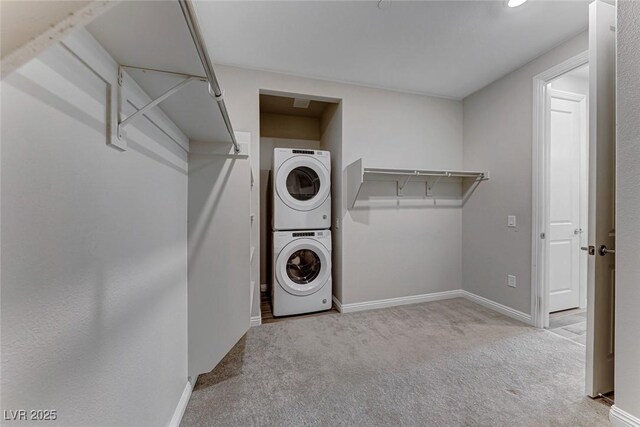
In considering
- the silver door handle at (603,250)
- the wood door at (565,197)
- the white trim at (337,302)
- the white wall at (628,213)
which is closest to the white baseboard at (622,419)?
the white wall at (628,213)

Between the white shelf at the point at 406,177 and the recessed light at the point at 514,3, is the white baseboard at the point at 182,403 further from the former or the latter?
the recessed light at the point at 514,3

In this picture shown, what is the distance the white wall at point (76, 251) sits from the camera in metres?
0.47

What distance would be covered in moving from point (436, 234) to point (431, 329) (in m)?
1.19

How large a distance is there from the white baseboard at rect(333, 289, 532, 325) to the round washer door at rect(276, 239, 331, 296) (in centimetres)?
37

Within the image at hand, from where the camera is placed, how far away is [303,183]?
286 cm

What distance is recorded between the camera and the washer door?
2.65 metres

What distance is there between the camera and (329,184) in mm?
2816

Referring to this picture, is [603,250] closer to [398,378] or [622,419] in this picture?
[622,419]

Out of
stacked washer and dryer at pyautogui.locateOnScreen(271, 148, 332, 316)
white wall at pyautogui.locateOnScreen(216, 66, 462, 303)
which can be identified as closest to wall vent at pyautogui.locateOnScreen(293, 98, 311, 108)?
white wall at pyautogui.locateOnScreen(216, 66, 462, 303)

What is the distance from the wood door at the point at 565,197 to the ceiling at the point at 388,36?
879mm

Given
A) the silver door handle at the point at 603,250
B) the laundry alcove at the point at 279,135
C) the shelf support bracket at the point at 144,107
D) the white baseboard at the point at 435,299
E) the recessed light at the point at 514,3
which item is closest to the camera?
the shelf support bracket at the point at 144,107

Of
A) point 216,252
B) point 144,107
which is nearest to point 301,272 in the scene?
point 216,252

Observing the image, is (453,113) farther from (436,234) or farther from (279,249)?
(279,249)

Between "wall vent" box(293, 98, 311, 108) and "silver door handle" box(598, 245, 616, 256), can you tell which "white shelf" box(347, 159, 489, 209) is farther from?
"silver door handle" box(598, 245, 616, 256)
